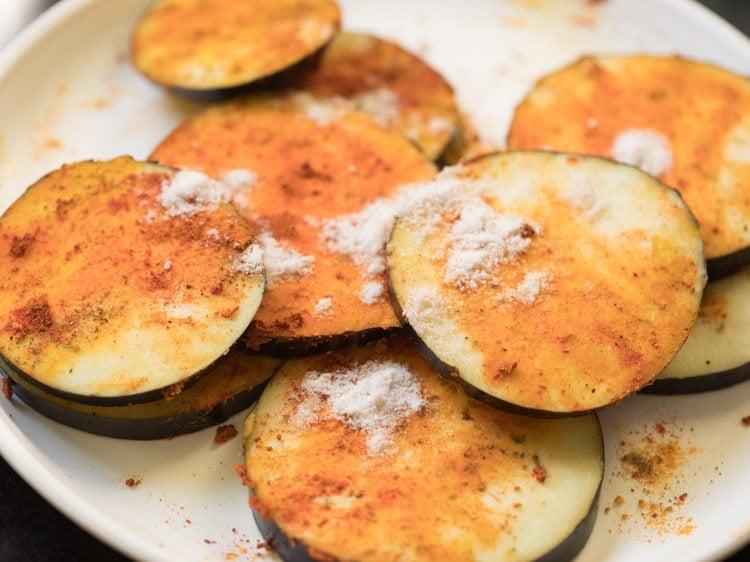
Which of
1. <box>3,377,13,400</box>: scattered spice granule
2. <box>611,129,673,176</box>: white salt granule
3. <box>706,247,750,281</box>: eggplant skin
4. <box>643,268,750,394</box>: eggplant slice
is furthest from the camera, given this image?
<box>611,129,673,176</box>: white salt granule

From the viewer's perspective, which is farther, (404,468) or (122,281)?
(122,281)

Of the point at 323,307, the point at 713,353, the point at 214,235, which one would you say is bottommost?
the point at 713,353

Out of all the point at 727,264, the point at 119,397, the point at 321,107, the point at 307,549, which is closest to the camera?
the point at 307,549

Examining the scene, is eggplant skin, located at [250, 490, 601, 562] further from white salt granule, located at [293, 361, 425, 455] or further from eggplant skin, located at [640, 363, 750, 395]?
eggplant skin, located at [640, 363, 750, 395]

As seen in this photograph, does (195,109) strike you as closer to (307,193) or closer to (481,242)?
(307,193)

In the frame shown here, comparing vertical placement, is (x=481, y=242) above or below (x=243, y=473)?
above

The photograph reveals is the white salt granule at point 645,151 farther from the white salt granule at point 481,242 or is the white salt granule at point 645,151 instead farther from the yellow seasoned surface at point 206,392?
the yellow seasoned surface at point 206,392

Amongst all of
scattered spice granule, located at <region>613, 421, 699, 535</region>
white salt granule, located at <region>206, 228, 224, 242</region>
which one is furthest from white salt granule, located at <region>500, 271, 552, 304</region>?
white salt granule, located at <region>206, 228, 224, 242</region>

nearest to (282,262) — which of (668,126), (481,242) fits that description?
(481,242)
